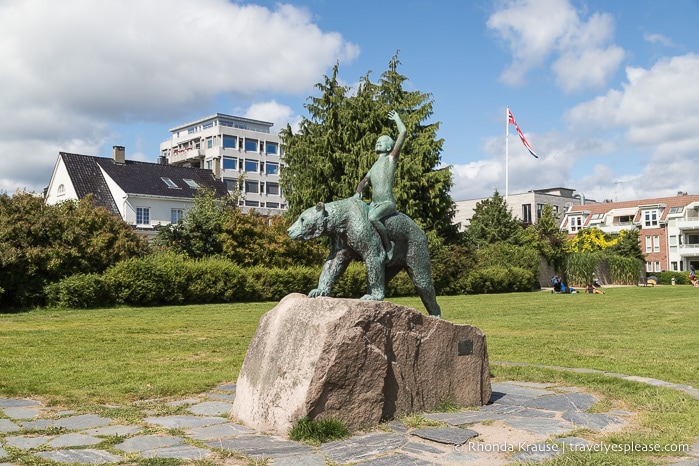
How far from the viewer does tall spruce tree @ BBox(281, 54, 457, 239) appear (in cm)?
3183

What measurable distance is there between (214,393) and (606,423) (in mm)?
4426

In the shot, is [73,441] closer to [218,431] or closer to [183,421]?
[183,421]

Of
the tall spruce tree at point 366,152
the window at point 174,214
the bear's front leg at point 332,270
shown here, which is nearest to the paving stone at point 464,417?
the bear's front leg at point 332,270

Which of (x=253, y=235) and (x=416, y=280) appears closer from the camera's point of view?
(x=416, y=280)

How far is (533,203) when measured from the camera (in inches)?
2980

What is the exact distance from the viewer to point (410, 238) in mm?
7891

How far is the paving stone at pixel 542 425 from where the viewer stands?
19.4 ft

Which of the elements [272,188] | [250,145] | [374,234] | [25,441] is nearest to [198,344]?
[374,234]

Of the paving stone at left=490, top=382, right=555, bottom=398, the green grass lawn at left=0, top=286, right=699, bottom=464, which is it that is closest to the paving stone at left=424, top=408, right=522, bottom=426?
the paving stone at left=490, top=382, right=555, bottom=398

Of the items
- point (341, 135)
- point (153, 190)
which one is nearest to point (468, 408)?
point (341, 135)

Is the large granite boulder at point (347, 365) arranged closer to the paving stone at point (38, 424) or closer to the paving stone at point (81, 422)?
the paving stone at point (81, 422)

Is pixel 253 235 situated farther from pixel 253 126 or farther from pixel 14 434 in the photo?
pixel 253 126

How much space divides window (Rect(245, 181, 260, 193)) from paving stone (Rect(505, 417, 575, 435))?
6834 centimetres

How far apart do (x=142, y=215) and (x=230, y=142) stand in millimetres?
32195
